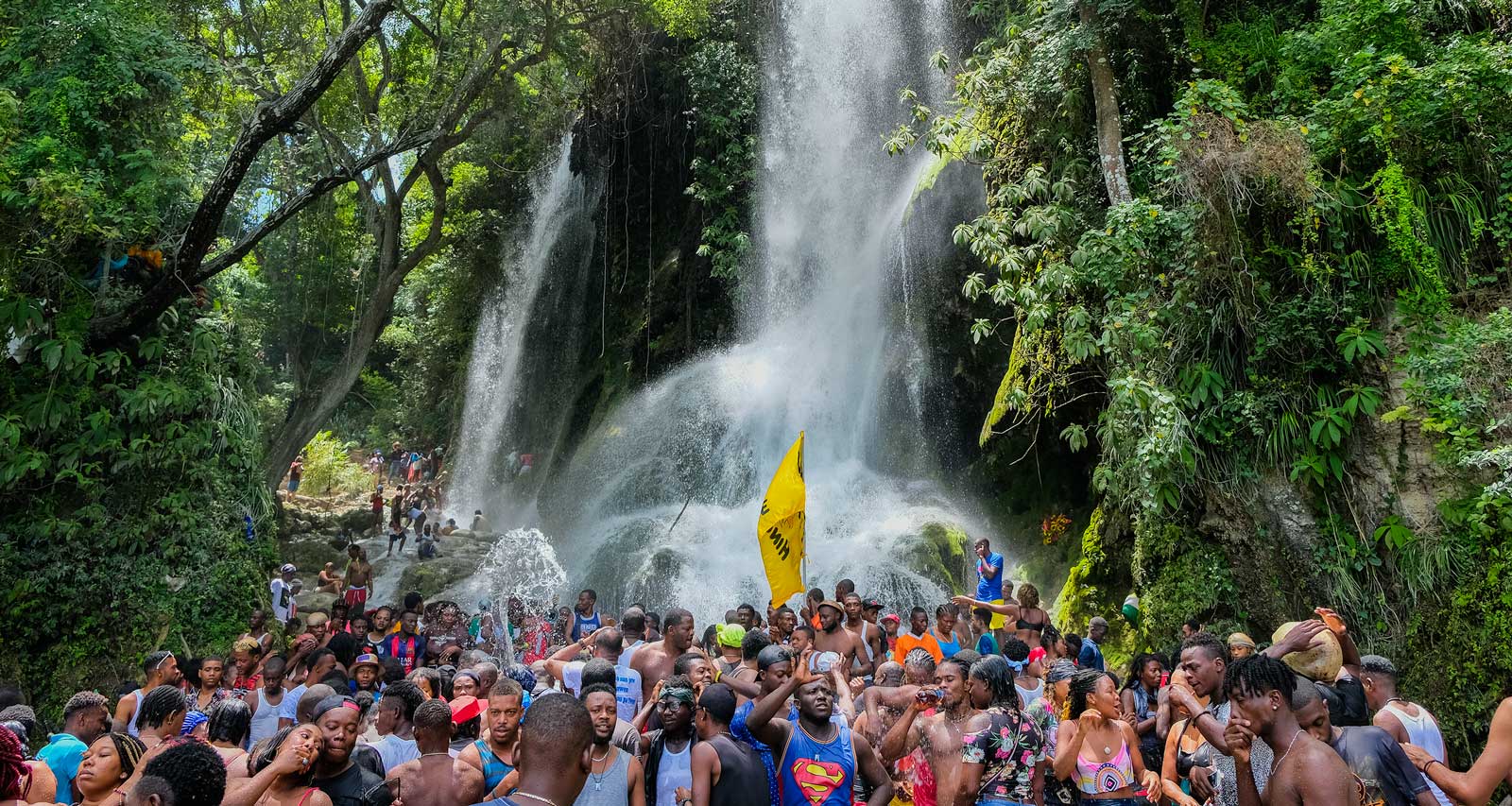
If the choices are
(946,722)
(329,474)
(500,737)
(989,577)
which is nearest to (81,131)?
(500,737)

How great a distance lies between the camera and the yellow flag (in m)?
7.84

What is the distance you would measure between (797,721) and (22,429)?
10.0 meters

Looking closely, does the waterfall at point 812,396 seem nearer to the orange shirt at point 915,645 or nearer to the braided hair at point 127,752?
the orange shirt at point 915,645

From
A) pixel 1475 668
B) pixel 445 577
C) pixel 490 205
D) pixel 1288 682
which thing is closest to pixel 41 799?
pixel 1288 682

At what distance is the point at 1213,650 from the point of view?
4.84m

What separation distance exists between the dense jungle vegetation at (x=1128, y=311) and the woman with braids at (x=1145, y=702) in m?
3.02

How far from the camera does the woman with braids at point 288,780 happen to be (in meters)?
3.52

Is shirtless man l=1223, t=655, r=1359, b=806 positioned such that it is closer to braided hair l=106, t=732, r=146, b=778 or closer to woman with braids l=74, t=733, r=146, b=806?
woman with braids l=74, t=733, r=146, b=806

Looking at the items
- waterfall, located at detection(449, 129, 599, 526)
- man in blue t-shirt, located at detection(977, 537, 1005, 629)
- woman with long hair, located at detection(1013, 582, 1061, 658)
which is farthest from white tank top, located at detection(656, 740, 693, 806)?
waterfall, located at detection(449, 129, 599, 526)

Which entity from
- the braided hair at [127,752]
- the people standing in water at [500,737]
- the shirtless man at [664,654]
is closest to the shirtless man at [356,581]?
the shirtless man at [664,654]

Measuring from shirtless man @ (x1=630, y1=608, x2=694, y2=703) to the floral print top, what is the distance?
219 cm

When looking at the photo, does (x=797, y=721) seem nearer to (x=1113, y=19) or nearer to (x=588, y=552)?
(x=1113, y=19)

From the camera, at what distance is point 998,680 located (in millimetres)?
4516

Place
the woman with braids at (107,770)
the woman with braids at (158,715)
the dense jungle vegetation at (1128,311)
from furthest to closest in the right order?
the dense jungle vegetation at (1128,311)
the woman with braids at (158,715)
the woman with braids at (107,770)
